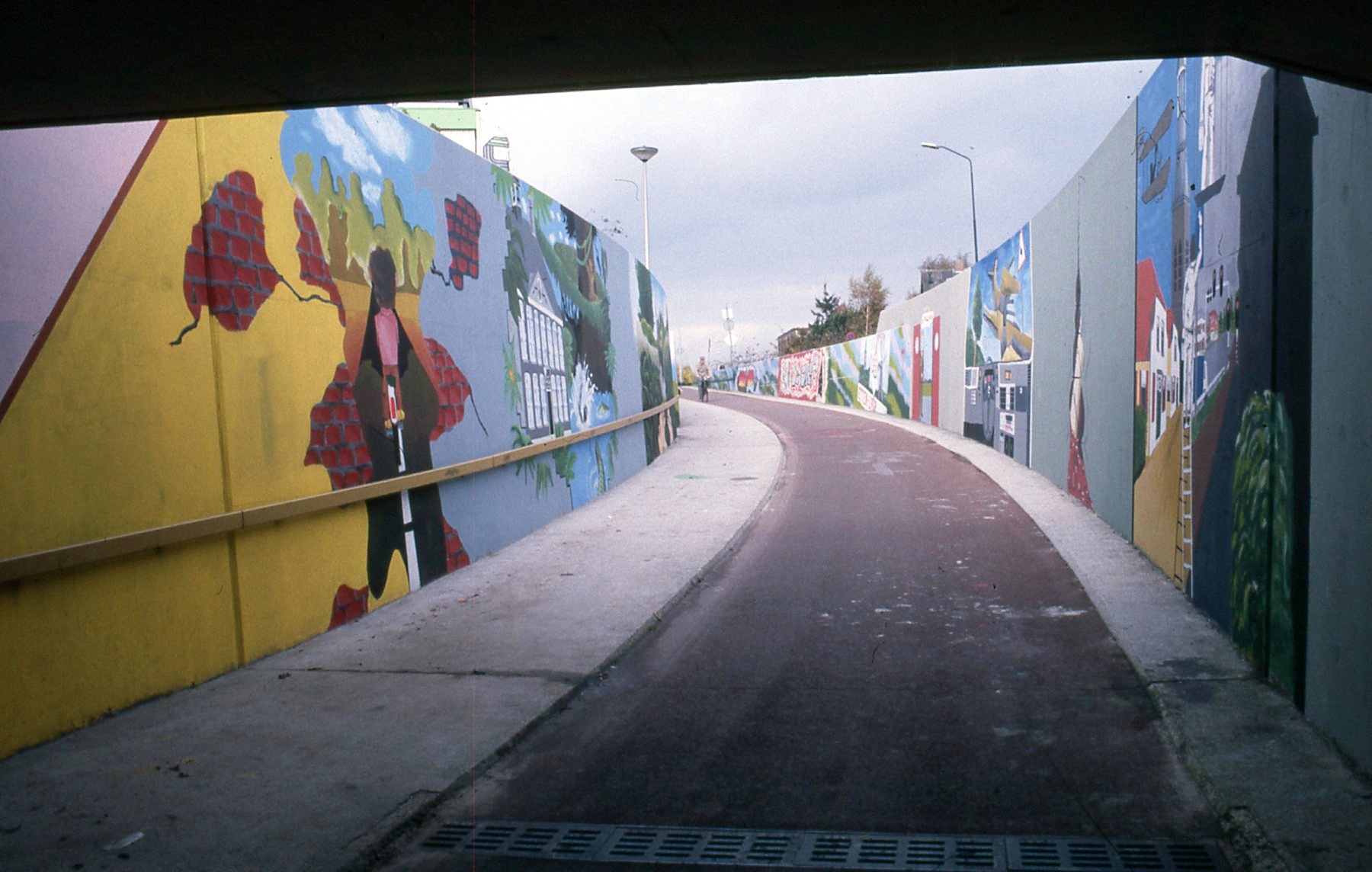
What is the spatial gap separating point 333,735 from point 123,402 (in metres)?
2.21

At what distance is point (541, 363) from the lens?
479 inches

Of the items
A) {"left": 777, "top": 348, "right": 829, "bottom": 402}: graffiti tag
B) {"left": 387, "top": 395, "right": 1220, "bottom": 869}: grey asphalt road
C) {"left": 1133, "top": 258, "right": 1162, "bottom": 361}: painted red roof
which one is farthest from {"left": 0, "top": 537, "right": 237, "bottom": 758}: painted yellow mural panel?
{"left": 777, "top": 348, "right": 829, "bottom": 402}: graffiti tag

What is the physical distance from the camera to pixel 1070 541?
9617 millimetres

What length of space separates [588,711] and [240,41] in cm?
378

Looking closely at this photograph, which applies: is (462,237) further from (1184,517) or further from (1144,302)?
(1184,517)

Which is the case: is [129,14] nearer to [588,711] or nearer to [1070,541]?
[588,711]

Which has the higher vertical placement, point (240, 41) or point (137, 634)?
point (240, 41)

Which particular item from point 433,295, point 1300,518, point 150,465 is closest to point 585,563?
point 433,295

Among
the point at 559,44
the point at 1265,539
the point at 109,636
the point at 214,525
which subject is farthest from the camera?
the point at 214,525

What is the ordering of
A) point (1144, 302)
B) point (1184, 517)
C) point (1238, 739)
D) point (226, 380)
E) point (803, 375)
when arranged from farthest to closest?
1. point (803, 375)
2. point (1144, 302)
3. point (1184, 517)
4. point (226, 380)
5. point (1238, 739)

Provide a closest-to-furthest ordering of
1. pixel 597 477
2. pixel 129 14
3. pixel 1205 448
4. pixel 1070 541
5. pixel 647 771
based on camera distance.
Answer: pixel 129 14 → pixel 647 771 → pixel 1205 448 → pixel 1070 541 → pixel 597 477

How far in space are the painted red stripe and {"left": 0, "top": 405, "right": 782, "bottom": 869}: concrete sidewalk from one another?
1.83 metres

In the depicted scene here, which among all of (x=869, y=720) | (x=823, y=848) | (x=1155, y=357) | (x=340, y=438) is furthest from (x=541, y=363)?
(x=823, y=848)

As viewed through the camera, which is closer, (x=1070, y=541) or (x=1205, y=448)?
(x=1205, y=448)
